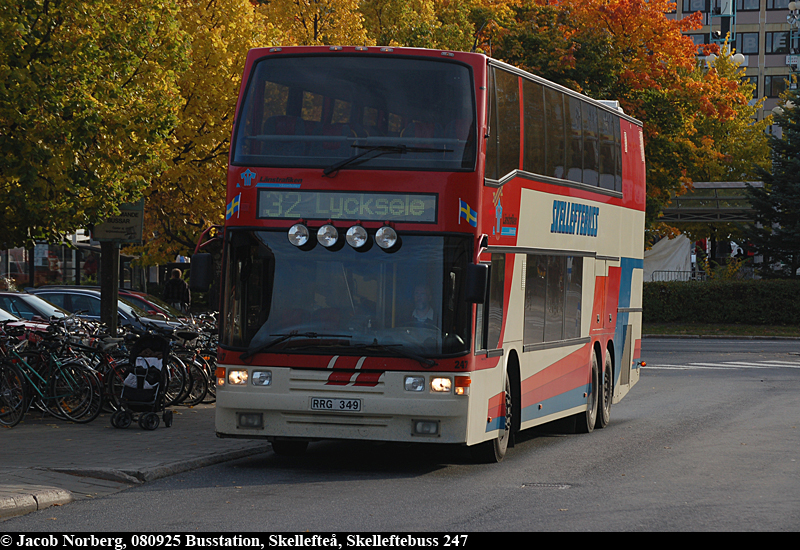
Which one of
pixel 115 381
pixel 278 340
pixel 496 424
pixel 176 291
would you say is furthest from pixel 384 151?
pixel 176 291

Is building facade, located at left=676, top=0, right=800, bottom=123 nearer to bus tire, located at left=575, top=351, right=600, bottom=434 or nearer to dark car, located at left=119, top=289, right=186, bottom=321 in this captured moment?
dark car, located at left=119, top=289, right=186, bottom=321

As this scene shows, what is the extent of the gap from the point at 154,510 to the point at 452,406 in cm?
292

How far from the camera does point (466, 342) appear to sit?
10.9m

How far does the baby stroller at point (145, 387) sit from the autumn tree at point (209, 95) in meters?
7.77

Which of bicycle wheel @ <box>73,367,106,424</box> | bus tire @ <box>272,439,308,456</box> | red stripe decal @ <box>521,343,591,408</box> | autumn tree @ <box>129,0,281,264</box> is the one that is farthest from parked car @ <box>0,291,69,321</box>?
red stripe decal @ <box>521,343,591,408</box>

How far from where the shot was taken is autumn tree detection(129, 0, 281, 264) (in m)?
22.7

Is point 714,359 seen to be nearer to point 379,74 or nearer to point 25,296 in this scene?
point 25,296

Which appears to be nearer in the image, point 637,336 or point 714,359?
point 637,336

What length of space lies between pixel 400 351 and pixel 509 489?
155 cm

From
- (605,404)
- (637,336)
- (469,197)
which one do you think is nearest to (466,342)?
(469,197)

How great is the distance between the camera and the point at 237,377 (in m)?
11.1

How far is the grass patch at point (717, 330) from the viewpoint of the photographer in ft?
122

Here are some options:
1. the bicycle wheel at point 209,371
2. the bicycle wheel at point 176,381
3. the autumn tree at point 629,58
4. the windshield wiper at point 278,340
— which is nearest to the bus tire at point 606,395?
the bicycle wheel at point 209,371

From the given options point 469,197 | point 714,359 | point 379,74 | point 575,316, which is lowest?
point 714,359
